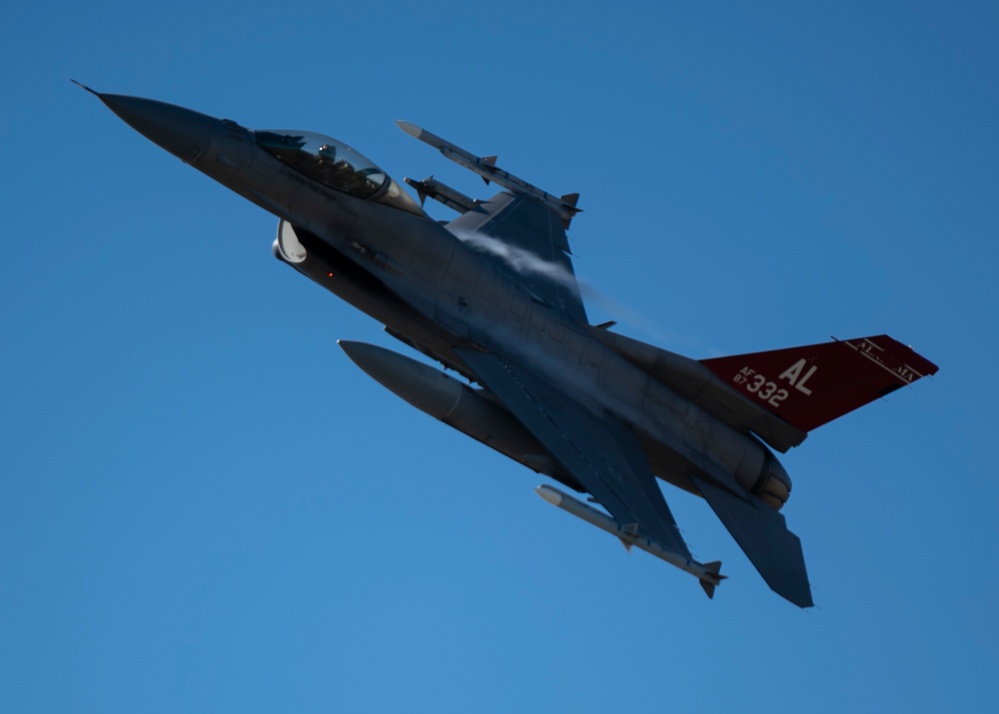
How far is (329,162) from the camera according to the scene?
2270 centimetres

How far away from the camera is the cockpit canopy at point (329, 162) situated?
22.5 m

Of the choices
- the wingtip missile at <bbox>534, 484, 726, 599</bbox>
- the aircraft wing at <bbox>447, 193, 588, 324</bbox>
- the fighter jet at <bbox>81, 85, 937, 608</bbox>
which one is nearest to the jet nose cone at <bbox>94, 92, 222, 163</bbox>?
the fighter jet at <bbox>81, 85, 937, 608</bbox>

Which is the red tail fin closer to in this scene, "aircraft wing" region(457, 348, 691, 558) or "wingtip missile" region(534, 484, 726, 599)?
"aircraft wing" region(457, 348, 691, 558)

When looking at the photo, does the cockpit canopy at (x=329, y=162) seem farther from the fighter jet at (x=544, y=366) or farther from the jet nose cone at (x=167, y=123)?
the jet nose cone at (x=167, y=123)

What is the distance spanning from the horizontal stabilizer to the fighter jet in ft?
0.11

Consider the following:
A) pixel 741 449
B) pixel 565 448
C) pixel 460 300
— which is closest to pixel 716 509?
pixel 741 449

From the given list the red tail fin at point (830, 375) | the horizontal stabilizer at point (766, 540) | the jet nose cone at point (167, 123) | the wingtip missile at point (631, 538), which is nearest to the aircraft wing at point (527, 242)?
the red tail fin at point (830, 375)

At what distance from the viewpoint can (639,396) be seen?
25422 millimetres

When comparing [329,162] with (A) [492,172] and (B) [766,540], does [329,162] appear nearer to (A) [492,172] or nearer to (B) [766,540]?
(A) [492,172]

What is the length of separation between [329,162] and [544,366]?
5.05 metres

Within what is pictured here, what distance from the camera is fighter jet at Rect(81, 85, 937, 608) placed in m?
22.5

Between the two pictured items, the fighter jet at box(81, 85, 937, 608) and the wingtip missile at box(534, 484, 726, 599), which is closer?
the wingtip missile at box(534, 484, 726, 599)

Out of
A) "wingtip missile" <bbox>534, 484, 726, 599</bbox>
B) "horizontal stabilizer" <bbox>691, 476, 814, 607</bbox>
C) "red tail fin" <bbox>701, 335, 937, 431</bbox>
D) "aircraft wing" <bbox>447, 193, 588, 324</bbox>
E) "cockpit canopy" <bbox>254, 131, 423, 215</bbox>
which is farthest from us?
"aircraft wing" <bbox>447, 193, 588, 324</bbox>

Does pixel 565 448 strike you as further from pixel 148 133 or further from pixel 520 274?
pixel 148 133
